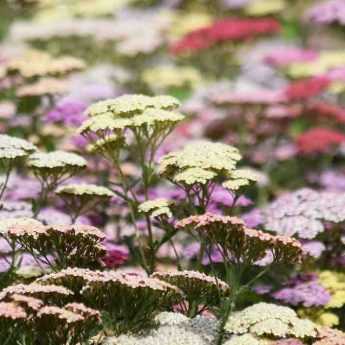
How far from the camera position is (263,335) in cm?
625

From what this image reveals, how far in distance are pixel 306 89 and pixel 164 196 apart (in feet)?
11.9

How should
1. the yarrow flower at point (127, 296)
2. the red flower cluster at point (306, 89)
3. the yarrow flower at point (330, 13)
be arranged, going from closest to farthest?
1. the yarrow flower at point (127, 296)
2. the red flower cluster at point (306, 89)
3. the yarrow flower at point (330, 13)

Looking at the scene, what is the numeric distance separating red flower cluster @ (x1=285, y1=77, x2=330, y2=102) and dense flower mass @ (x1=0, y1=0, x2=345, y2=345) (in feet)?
0.06

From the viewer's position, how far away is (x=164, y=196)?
331 inches

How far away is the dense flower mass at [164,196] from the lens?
6008mm

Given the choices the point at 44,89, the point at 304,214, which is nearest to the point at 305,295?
the point at 304,214

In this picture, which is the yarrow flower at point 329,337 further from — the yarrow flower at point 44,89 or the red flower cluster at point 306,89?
the red flower cluster at point 306,89

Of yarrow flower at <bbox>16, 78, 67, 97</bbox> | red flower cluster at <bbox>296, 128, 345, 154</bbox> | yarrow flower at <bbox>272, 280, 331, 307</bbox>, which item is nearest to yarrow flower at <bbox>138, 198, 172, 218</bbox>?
yarrow flower at <bbox>272, 280, 331, 307</bbox>

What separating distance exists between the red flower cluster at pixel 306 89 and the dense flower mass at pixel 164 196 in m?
0.02

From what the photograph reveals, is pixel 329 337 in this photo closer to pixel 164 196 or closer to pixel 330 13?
pixel 164 196

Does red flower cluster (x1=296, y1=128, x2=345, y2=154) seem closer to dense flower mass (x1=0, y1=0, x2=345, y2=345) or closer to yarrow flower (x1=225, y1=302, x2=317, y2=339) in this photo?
dense flower mass (x1=0, y1=0, x2=345, y2=345)

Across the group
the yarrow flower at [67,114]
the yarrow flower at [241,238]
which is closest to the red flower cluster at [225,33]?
the yarrow flower at [67,114]

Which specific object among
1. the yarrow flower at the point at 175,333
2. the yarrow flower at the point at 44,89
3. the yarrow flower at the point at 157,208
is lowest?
the yarrow flower at the point at 175,333

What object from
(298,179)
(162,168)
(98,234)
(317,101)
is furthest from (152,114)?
(317,101)
